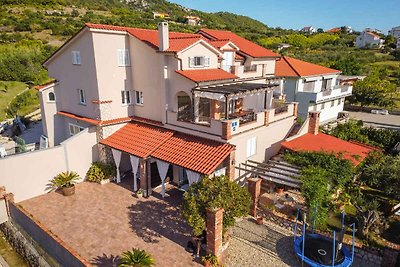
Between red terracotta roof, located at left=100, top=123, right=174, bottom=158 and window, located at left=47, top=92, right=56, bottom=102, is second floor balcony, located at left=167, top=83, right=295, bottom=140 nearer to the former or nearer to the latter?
red terracotta roof, located at left=100, top=123, right=174, bottom=158

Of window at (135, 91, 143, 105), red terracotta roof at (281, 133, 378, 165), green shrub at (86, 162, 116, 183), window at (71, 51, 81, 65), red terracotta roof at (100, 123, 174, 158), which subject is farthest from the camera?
window at (135, 91, 143, 105)

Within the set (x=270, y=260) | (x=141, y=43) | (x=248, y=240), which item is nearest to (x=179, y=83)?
(x=141, y=43)

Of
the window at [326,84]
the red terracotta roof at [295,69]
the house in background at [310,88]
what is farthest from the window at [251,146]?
the window at [326,84]

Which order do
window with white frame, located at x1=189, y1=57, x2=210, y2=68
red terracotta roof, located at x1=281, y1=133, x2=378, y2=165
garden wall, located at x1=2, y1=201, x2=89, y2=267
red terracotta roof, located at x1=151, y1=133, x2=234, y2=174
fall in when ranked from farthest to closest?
window with white frame, located at x1=189, y1=57, x2=210, y2=68 → red terracotta roof, located at x1=281, y1=133, x2=378, y2=165 → red terracotta roof, located at x1=151, y1=133, x2=234, y2=174 → garden wall, located at x1=2, y1=201, x2=89, y2=267

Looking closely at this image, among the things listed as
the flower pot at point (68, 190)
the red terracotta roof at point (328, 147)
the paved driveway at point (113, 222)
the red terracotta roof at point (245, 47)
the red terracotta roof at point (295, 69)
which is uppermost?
the red terracotta roof at point (245, 47)

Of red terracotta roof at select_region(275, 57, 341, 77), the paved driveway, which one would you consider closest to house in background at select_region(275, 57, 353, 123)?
red terracotta roof at select_region(275, 57, 341, 77)

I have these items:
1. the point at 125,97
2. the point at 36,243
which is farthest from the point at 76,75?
the point at 36,243

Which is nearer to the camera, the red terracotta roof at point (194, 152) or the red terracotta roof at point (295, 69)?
the red terracotta roof at point (194, 152)

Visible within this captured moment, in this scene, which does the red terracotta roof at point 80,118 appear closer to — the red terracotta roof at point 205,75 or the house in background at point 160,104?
the house in background at point 160,104
